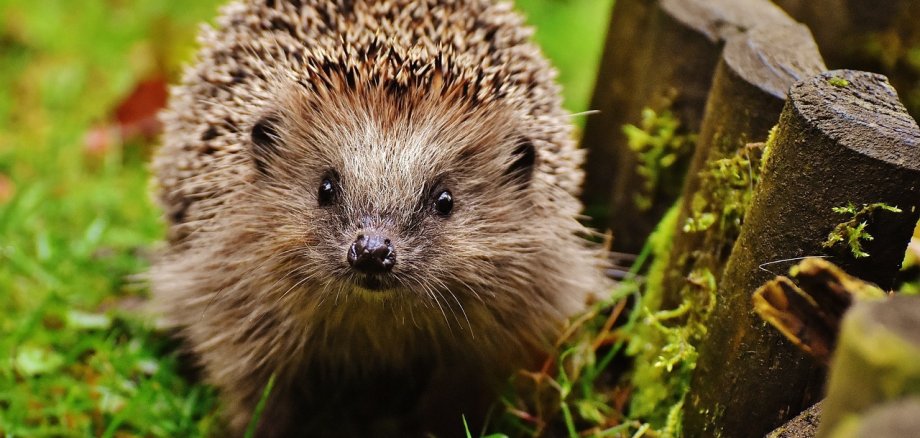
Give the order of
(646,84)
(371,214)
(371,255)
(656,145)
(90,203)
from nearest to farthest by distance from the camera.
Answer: (371,255), (371,214), (656,145), (646,84), (90,203)

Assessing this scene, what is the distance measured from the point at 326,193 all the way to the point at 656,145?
1.10m

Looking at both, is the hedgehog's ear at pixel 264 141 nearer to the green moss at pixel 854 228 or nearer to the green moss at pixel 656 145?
the green moss at pixel 656 145

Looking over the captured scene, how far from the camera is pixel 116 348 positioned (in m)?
2.91

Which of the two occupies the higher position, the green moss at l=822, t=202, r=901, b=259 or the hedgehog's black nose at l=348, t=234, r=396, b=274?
the green moss at l=822, t=202, r=901, b=259

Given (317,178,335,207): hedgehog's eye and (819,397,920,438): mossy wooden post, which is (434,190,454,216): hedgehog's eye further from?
(819,397,920,438): mossy wooden post

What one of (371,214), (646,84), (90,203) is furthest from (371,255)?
(90,203)

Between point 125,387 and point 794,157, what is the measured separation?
201 centimetres

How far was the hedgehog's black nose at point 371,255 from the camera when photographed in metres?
1.99

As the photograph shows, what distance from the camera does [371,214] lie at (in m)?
2.12

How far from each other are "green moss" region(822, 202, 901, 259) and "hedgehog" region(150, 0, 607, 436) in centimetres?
90

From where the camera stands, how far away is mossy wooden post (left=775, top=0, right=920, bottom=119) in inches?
116

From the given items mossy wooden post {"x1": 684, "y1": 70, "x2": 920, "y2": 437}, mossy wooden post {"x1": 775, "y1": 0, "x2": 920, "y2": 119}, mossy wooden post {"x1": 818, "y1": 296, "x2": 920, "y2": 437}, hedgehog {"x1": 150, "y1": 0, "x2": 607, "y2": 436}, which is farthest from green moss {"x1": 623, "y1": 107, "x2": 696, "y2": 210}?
mossy wooden post {"x1": 818, "y1": 296, "x2": 920, "y2": 437}

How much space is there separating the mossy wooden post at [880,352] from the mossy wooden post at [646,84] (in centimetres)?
159

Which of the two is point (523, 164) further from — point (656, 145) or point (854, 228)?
point (854, 228)
